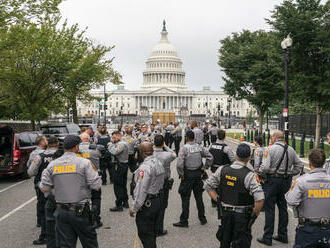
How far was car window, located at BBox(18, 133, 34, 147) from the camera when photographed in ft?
48.3

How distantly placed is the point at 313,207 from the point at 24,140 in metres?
12.5

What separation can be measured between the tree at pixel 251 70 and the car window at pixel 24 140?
1735cm

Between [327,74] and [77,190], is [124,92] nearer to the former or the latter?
[327,74]

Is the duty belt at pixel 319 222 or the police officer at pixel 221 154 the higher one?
the police officer at pixel 221 154

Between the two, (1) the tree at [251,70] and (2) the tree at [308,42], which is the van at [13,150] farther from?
(1) the tree at [251,70]

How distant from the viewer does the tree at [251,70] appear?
33.4 metres

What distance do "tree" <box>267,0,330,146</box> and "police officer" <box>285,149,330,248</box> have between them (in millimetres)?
16341

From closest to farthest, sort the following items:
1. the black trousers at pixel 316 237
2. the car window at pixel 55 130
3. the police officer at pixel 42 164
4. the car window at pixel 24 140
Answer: the black trousers at pixel 316 237 < the police officer at pixel 42 164 < the car window at pixel 24 140 < the car window at pixel 55 130

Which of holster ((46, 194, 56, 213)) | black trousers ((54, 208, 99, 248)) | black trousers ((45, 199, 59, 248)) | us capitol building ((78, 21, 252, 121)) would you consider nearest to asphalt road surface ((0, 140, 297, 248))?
black trousers ((45, 199, 59, 248))

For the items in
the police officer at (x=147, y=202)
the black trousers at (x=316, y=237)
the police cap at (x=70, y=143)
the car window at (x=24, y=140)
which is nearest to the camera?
the black trousers at (x=316, y=237)

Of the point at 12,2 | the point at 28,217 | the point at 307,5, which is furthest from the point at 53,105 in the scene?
the point at 28,217

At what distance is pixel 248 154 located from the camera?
5.32m

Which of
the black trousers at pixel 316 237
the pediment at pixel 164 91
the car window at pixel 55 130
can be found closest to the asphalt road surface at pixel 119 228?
the black trousers at pixel 316 237

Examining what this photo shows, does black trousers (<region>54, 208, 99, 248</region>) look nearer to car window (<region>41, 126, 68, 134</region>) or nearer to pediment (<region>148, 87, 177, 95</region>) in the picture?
car window (<region>41, 126, 68, 134</region>)
